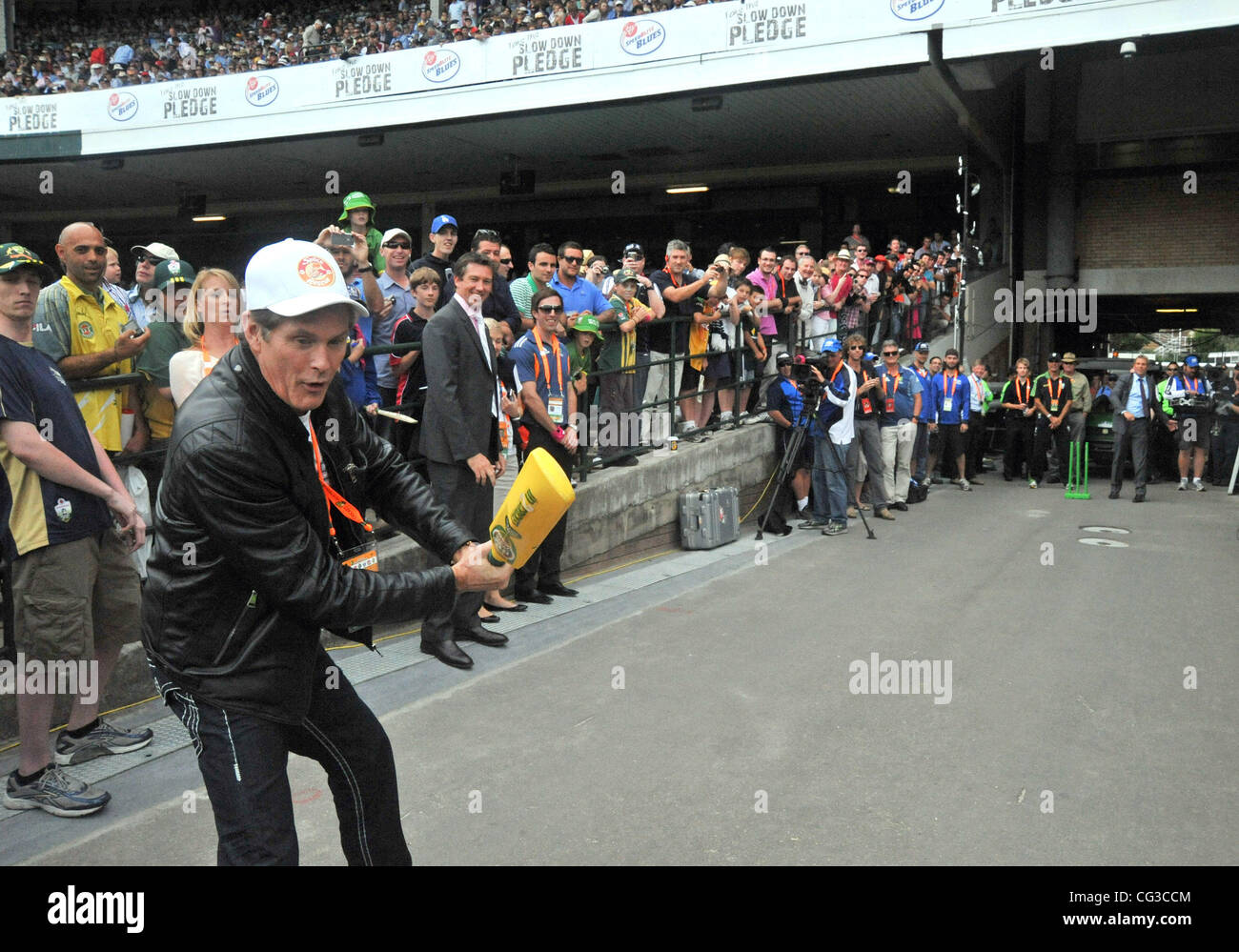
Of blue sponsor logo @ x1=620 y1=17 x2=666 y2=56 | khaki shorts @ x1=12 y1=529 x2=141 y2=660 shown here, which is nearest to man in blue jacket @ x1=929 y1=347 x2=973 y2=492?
blue sponsor logo @ x1=620 y1=17 x2=666 y2=56

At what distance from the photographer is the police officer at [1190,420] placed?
52.0ft

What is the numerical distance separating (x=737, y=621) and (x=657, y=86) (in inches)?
593

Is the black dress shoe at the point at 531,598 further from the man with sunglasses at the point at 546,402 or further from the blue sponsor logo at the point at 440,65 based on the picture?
the blue sponsor logo at the point at 440,65

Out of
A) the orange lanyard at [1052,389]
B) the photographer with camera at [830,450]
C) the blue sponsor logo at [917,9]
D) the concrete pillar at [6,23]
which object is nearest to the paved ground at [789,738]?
the photographer with camera at [830,450]

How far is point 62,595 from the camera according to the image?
4.23 meters

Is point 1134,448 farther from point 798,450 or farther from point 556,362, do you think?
point 556,362

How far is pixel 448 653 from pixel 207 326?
2.31m

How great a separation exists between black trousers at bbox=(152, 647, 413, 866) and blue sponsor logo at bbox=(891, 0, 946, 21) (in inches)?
700

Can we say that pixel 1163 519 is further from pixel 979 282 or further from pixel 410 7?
pixel 410 7

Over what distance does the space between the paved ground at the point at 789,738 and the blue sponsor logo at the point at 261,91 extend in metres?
19.0

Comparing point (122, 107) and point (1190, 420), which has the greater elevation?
point (122, 107)

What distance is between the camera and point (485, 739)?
4938 mm

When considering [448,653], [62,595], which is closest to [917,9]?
[448,653]

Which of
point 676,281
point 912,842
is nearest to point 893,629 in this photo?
point 912,842
